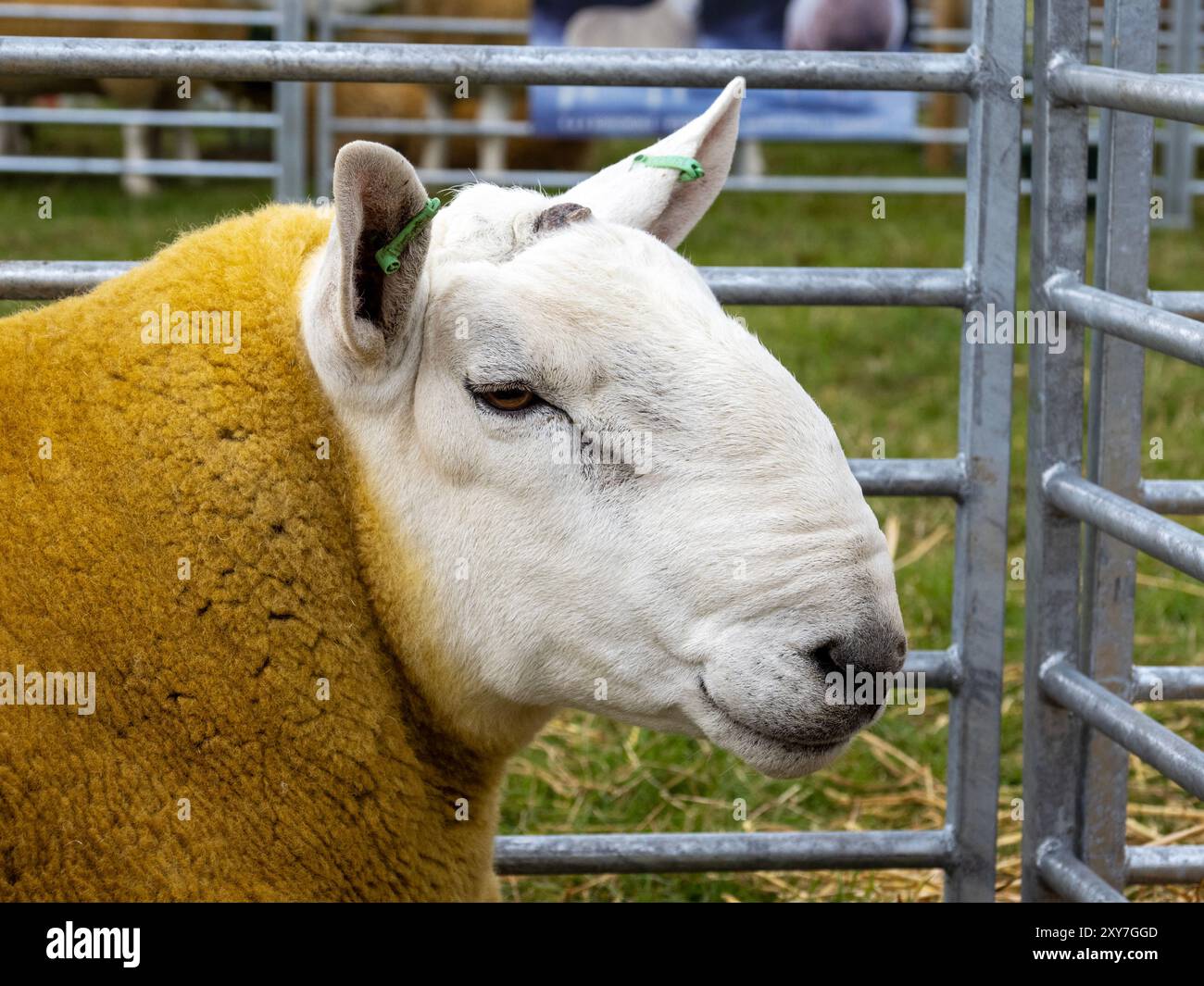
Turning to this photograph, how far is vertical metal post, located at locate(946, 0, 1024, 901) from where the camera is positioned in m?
2.91

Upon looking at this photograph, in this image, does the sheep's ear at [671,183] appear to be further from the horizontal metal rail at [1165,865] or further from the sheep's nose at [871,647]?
the horizontal metal rail at [1165,865]

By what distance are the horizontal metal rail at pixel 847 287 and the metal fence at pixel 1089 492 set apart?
170 mm

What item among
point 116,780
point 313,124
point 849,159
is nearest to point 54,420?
point 116,780

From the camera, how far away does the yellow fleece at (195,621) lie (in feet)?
6.97

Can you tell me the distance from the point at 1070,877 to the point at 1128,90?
1.43m

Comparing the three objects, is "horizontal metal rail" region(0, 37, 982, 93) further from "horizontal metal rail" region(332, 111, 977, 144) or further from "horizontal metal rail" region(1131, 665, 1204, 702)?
"horizontal metal rail" region(332, 111, 977, 144)

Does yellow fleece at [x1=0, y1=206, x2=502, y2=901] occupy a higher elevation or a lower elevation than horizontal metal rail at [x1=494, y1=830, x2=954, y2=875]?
higher

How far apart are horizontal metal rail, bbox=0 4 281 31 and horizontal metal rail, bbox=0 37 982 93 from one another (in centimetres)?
678

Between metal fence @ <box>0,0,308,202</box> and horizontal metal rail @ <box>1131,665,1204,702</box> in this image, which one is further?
metal fence @ <box>0,0,308,202</box>

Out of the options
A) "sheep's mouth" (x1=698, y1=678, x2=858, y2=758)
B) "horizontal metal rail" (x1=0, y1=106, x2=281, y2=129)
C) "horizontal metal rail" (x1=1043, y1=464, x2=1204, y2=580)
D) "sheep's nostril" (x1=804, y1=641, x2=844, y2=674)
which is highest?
"horizontal metal rail" (x1=0, y1=106, x2=281, y2=129)

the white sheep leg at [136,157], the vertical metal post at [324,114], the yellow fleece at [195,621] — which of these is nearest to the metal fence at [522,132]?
the vertical metal post at [324,114]

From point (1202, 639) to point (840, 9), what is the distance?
21.2ft

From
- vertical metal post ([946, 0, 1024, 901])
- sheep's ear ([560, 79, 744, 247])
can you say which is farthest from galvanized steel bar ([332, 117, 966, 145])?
sheep's ear ([560, 79, 744, 247])

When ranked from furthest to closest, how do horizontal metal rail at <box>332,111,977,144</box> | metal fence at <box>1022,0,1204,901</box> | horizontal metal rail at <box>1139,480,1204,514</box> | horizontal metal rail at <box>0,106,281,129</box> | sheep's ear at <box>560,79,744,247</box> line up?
horizontal metal rail at <box>0,106,281,129</box>, horizontal metal rail at <box>332,111,977,144</box>, horizontal metal rail at <box>1139,480,1204,514</box>, metal fence at <box>1022,0,1204,901</box>, sheep's ear at <box>560,79,744,247</box>
